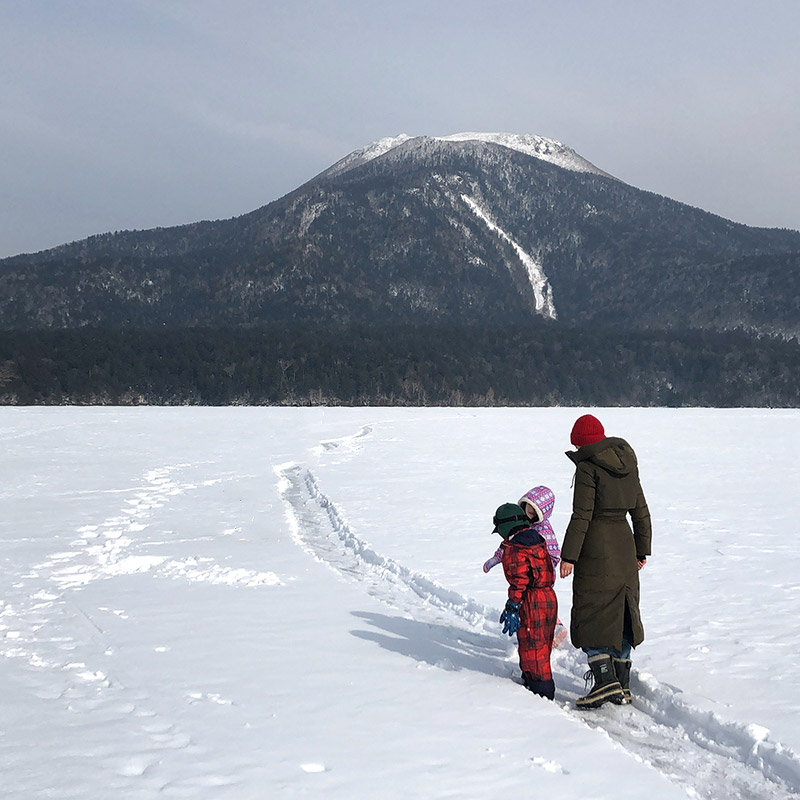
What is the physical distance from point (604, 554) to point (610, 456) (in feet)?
1.92

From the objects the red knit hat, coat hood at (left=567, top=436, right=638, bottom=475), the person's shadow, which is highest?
the red knit hat

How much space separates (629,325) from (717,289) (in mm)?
23159

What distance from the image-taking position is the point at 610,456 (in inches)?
185

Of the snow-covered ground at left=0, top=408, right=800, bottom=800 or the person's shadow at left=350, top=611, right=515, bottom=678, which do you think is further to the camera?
the person's shadow at left=350, top=611, right=515, bottom=678

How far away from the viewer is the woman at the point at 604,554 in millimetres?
4719

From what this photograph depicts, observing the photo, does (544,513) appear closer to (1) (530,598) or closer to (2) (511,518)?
(2) (511,518)

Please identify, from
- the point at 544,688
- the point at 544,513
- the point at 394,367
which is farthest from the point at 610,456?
the point at 394,367

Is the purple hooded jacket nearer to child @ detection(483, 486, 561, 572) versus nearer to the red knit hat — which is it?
child @ detection(483, 486, 561, 572)

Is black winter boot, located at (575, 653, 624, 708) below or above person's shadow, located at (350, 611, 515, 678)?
above

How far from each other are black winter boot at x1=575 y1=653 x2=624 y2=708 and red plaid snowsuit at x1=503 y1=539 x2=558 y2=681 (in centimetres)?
27

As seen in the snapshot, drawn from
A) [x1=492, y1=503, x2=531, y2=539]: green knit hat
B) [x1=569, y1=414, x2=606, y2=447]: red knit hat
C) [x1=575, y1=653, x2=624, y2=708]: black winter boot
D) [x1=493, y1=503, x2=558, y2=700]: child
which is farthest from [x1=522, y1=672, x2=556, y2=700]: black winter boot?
[x1=569, y1=414, x2=606, y2=447]: red knit hat

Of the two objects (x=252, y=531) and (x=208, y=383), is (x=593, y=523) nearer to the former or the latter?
(x=252, y=531)

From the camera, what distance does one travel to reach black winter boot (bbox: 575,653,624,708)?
4.72m

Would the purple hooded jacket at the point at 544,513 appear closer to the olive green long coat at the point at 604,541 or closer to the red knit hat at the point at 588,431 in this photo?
the olive green long coat at the point at 604,541
